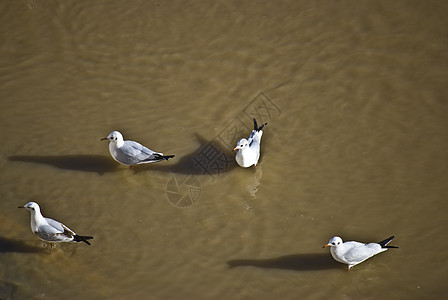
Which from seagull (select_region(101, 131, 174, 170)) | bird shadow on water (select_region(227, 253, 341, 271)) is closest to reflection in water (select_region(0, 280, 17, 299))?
seagull (select_region(101, 131, 174, 170))

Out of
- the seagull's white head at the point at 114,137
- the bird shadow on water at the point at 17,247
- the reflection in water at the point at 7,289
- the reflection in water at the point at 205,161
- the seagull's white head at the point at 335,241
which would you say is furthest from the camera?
the reflection in water at the point at 205,161

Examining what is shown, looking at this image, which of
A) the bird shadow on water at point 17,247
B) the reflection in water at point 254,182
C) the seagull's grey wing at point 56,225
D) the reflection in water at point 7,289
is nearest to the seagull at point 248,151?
the reflection in water at point 254,182

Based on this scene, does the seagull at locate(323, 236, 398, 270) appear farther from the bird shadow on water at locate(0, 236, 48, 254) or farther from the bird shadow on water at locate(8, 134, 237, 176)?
the bird shadow on water at locate(0, 236, 48, 254)

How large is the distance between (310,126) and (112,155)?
9.44 feet

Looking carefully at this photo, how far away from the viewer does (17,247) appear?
6648mm

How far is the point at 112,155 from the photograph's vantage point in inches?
293

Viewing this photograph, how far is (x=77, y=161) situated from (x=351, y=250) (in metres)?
3.96

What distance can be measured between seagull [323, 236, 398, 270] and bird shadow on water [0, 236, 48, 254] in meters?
3.47

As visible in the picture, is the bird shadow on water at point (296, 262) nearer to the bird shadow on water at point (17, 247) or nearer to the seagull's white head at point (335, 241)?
the seagull's white head at point (335, 241)

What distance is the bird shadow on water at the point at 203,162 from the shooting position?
749 cm

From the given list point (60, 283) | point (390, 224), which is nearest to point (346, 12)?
point (390, 224)

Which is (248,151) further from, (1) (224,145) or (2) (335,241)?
(2) (335,241)

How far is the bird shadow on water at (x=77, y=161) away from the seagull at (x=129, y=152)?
33 centimetres

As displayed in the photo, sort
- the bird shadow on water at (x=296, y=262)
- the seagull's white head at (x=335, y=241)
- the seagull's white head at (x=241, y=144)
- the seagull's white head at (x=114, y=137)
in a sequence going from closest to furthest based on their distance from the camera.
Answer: the seagull's white head at (x=335, y=241) → the bird shadow on water at (x=296, y=262) → the seagull's white head at (x=241, y=144) → the seagull's white head at (x=114, y=137)
